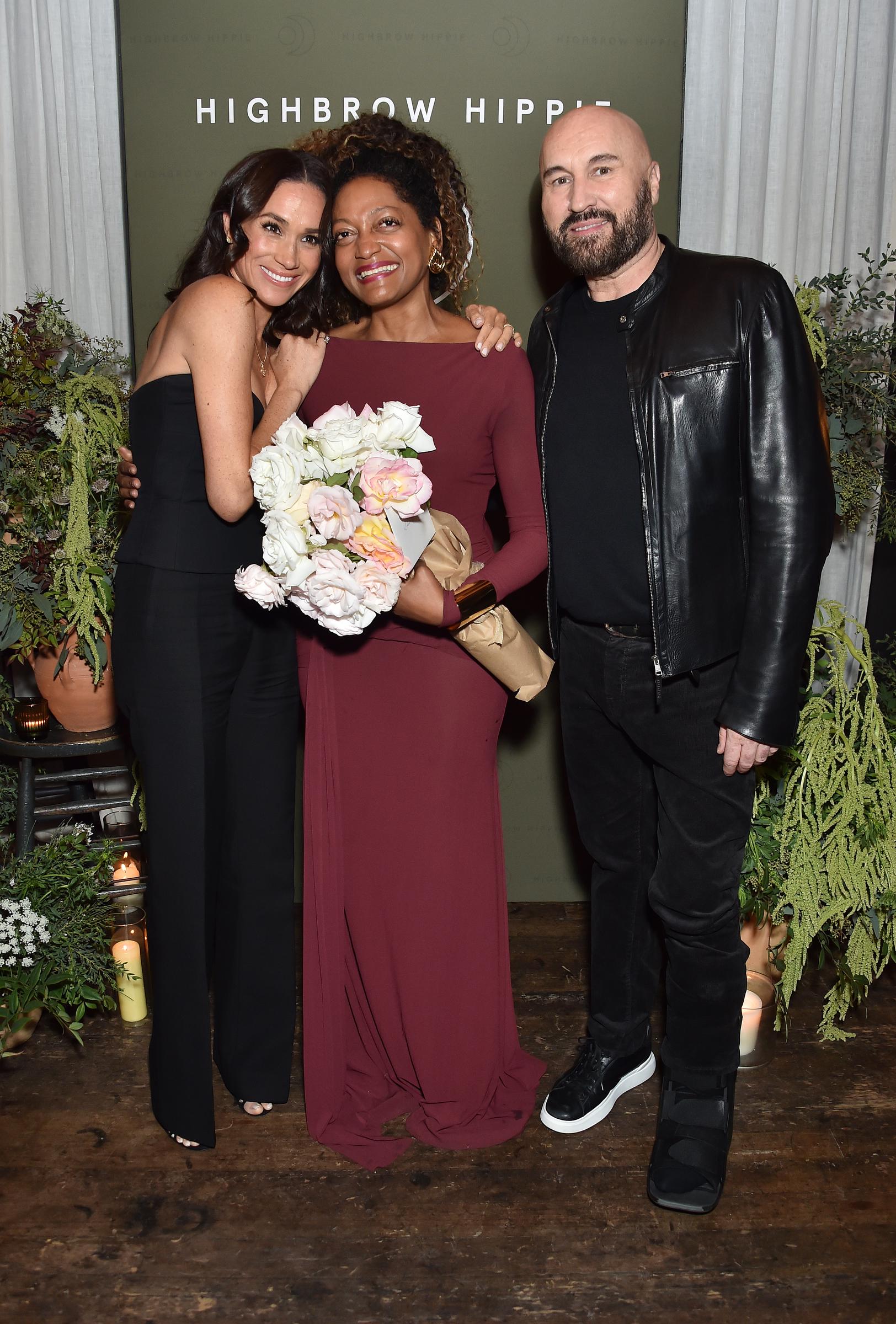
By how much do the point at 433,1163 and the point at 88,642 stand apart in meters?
1.66

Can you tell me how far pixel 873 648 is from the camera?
3.96 meters

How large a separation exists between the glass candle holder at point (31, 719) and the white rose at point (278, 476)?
4.52 ft

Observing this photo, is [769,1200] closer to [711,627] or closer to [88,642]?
[711,627]

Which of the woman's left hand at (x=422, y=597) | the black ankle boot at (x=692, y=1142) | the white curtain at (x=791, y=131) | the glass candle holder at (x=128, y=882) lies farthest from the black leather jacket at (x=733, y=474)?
the glass candle holder at (x=128, y=882)

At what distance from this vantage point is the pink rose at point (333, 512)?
6.77ft

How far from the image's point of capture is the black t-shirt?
2363mm

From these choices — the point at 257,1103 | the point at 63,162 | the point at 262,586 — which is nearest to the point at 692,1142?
the point at 257,1103

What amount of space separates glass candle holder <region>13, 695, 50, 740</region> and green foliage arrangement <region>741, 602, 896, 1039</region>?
2002mm

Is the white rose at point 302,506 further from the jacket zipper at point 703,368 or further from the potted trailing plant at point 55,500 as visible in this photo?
the potted trailing plant at point 55,500

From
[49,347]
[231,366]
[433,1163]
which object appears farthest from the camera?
[49,347]

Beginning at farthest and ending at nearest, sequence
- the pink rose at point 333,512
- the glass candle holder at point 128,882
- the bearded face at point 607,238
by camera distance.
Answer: the glass candle holder at point 128,882 → the bearded face at point 607,238 → the pink rose at point 333,512

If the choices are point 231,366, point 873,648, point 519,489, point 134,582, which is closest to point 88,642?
point 134,582

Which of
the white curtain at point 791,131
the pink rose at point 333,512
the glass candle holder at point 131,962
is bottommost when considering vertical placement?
the glass candle holder at point 131,962

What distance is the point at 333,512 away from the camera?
2.07 m
